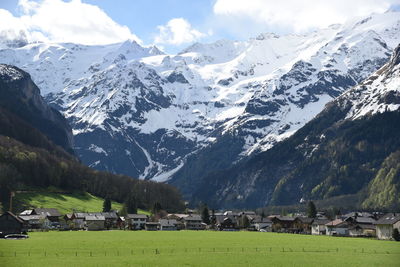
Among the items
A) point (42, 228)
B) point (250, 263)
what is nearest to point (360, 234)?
point (42, 228)

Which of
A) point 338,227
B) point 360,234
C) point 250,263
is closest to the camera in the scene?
point 250,263

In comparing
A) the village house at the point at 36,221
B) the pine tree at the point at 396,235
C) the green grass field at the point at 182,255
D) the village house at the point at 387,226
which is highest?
the village house at the point at 36,221

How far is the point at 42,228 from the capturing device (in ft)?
613

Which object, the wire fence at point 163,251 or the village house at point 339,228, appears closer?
the wire fence at point 163,251

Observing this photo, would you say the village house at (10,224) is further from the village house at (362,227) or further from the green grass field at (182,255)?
the village house at (362,227)

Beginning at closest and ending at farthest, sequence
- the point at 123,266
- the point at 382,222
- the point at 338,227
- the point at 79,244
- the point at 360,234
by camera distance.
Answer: the point at 123,266 < the point at 79,244 < the point at 382,222 < the point at 360,234 < the point at 338,227

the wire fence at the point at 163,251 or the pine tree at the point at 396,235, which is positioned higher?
the pine tree at the point at 396,235

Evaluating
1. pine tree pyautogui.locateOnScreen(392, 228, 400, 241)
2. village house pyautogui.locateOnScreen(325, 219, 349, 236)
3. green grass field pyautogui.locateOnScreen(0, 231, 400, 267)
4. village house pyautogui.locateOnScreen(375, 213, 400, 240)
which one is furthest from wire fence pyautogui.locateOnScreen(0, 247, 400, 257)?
village house pyautogui.locateOnScreen(325, 219, 349, 236)

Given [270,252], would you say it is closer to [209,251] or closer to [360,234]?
[209,251]

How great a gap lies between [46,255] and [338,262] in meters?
41.6

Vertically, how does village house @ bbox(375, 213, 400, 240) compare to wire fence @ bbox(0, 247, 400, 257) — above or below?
above

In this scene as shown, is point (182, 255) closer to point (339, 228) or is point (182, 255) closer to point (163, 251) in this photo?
point (163, 251)

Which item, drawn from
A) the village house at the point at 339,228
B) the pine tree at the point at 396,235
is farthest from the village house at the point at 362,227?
the pine tree at the point at 396,235

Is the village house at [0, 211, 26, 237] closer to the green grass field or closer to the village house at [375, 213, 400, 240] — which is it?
the green grass field
